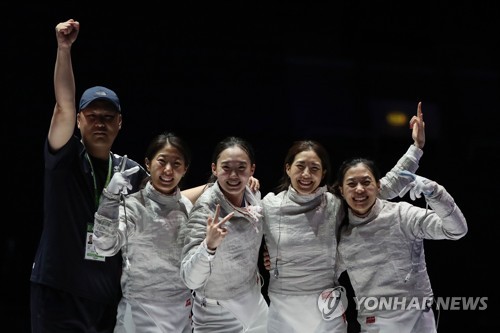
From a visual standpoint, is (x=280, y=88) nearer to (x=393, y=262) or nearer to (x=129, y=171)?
(x=393, y=262)

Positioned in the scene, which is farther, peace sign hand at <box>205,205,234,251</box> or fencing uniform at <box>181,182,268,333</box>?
fencing uniform at <box>181,182,268,333</box>

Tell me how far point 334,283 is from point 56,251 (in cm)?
104

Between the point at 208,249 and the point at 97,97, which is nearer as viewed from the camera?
the point at 208,249

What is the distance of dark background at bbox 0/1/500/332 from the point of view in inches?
159

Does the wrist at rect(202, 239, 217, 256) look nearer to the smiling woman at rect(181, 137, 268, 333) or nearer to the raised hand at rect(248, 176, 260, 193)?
the smiling woman at rect(181, 137, 268, 333)

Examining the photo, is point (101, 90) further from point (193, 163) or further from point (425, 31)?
point (425, 31)

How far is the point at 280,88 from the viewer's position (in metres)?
5.18

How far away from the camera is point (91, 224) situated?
2.41 meters

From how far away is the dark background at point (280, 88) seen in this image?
159 inches

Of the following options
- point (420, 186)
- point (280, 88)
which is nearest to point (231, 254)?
point (420, 186)

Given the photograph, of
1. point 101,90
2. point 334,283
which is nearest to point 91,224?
point 101,90

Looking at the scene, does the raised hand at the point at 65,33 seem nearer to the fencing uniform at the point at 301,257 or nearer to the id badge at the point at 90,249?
the id badge at the point at 90,249

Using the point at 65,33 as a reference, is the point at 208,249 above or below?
below

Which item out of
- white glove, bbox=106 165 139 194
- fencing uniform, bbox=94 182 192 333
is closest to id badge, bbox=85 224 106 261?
fencing uniform, bbox=94 182 192 333
